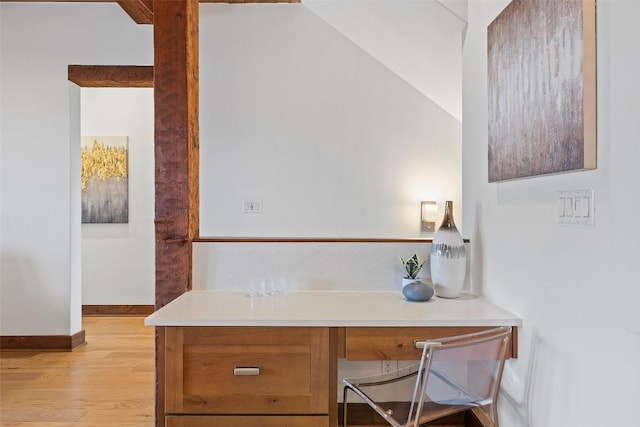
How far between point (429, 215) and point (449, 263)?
1.74 metres

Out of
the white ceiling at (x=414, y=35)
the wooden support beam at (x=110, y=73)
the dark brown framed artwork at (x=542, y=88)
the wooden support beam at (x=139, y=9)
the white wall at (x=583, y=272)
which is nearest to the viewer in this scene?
the white wall at (x=583, y=272)

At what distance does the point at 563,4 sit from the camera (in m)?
1.23

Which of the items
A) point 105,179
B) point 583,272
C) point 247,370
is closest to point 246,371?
point 247,370

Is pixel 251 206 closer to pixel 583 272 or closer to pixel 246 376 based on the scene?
pixel 246 376

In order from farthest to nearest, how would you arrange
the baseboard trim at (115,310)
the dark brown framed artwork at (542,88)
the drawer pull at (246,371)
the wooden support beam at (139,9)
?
the baseboard trim at (115,310) → the wooden support beam at (139,9) → the drawer pull at (246,371) → the dark brown framed artwork at (542,88)

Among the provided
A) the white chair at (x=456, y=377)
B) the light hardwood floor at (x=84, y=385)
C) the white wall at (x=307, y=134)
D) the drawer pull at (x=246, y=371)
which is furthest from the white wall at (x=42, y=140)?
the white chair at (x=456, y=377)

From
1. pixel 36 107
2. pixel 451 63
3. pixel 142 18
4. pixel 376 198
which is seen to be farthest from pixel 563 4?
pixel 36 107

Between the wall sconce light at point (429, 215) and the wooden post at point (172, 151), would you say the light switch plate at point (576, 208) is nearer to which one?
the wooden post at point (172, 151)

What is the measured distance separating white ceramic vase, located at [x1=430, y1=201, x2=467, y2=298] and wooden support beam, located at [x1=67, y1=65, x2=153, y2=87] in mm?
2727

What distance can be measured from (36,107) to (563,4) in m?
3.72

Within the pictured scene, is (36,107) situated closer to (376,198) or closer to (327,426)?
(376,198)

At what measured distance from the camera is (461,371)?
1357 millimetres

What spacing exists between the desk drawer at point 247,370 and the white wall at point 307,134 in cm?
205

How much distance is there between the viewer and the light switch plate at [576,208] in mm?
1146
